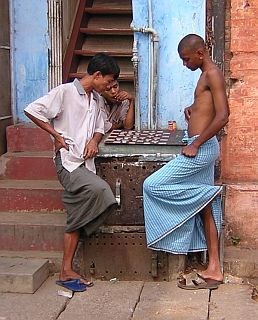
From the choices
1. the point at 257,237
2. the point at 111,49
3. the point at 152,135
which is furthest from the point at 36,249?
the point at 111,49

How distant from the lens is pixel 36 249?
562 centimetres

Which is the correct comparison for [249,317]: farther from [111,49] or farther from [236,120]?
[111,49]

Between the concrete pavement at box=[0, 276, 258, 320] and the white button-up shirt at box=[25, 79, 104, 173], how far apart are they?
3.33ft

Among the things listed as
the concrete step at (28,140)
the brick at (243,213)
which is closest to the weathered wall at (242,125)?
the brick at (243,213)

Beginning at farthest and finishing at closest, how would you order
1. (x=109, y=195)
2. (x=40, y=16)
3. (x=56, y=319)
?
(x=40, y=16) → (x=109, y=195) → (x=56, y=319)

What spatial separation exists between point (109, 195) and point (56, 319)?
1050mm

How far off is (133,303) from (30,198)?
5.43 ft

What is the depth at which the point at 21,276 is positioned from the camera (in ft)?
16.5

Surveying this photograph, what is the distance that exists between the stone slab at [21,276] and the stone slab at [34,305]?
0.05m

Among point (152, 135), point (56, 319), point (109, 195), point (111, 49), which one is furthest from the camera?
point (111, 49)

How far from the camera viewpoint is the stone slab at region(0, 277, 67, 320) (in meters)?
A: 4.61

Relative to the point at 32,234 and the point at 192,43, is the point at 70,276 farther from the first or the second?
the point at 192,43

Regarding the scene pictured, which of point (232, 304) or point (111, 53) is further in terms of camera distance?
point (111, 53)

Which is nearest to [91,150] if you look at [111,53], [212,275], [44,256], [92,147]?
[92,147]
